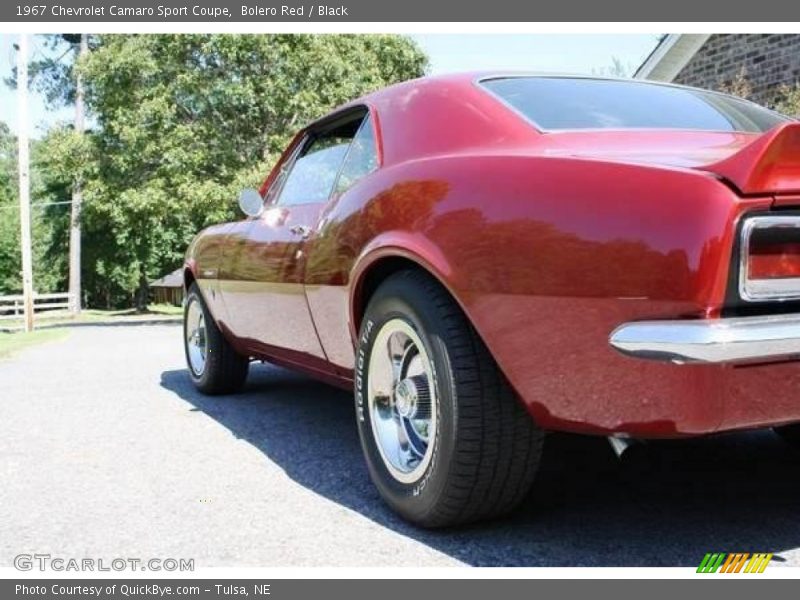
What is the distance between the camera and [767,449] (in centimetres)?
342

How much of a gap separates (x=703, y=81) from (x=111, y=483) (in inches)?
384

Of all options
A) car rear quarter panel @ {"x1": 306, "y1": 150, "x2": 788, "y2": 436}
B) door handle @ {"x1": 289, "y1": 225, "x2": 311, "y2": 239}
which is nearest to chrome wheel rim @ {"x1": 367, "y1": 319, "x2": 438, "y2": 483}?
car rear quarter panel @ {"x1": 306, "y1": 150, "x2": 788, "y2": 436}

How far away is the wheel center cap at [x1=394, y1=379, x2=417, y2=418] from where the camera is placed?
258cm

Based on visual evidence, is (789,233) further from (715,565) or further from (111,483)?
(111,483)

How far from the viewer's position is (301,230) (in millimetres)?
3424

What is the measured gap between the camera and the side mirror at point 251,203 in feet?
13.1

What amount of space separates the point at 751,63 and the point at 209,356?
7947 mm

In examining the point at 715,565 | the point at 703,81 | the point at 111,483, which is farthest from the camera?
the point at 703,81

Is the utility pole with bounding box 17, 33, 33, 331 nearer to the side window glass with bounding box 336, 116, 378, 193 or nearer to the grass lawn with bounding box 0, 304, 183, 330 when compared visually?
the grass lawn with bounding box 0, 304, 183, 330

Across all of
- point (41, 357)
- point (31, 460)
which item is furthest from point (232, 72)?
point (31, 460)

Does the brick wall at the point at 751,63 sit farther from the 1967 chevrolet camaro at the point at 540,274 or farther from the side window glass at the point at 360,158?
the side window glass at the point at 360,158

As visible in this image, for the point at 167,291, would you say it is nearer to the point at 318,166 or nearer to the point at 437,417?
the point at 318,166

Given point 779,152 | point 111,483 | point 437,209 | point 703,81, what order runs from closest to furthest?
point 779,152, point 437,209, point 111,483, point 703,81

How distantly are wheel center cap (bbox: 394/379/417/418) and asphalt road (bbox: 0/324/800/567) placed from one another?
1.16 feet
